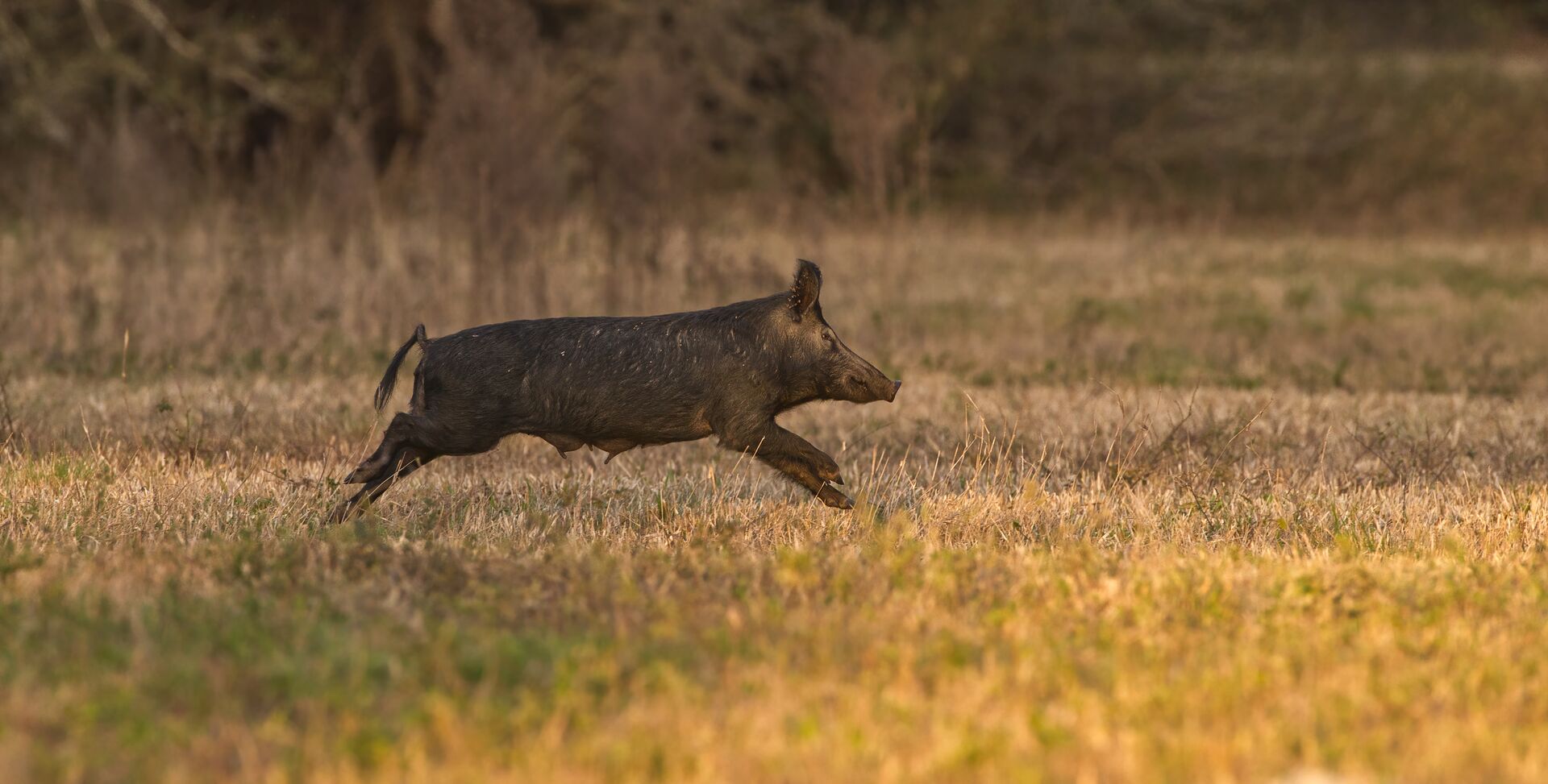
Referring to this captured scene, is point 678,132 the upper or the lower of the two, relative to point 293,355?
upper

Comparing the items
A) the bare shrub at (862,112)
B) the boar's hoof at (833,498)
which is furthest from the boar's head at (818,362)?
the bare shrub at (862,112)

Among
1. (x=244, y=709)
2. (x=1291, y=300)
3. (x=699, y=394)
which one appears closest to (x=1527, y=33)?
(x=1291, y=300)

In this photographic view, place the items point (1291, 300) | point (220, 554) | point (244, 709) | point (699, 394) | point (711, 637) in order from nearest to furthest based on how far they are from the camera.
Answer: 1. point (244, 709)
2. point (711, 637)
3. point (220, 554)
4. point (699, 394)
5. point (1291, 300)

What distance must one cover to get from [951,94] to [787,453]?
2379 centimetres

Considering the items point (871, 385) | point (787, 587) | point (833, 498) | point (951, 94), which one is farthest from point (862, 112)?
point (951, 94)

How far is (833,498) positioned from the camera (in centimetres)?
691

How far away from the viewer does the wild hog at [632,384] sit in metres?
6.62

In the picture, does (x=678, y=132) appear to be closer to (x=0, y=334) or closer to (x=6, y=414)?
(x=0, y=334)

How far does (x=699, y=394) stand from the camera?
6.71 m

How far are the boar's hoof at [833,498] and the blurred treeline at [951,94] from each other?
11.3 m

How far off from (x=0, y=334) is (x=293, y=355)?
2.22m

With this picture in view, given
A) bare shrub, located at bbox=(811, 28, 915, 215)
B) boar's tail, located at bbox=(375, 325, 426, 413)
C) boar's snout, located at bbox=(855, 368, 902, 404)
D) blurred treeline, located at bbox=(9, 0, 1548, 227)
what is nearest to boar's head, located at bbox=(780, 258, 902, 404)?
boar's snout, located at bbox=(855, 368, 902, 404)

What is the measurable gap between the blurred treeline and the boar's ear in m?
11.2

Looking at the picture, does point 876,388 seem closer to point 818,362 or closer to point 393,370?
point 818,362
